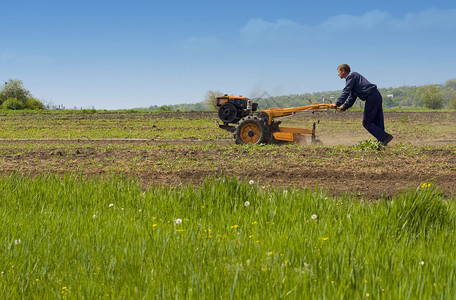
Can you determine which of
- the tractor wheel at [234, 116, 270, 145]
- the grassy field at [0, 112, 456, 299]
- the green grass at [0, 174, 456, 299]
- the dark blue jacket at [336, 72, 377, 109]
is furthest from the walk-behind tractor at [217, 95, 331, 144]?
the green grass at [0, 174, 456, 299]

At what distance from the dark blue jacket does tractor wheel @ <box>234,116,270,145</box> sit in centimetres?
242

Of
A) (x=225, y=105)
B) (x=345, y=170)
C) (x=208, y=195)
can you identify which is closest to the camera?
(x=208, y=195)

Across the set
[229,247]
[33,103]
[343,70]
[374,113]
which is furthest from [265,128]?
[33,103]

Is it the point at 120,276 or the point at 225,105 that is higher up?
the point at 225,105

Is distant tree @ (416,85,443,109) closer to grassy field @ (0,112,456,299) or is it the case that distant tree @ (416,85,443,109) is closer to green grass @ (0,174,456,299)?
grassy field @ (0,112,456,299)

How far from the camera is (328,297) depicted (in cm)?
272

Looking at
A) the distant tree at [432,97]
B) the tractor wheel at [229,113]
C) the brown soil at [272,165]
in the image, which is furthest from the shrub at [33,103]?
the distant tree at [432,97]

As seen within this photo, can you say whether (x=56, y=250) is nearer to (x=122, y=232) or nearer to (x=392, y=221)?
(x=122, y=232)

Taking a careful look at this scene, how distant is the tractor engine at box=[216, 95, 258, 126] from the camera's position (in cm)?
1434

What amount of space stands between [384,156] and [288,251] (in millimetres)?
7461

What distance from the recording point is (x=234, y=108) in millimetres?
14297

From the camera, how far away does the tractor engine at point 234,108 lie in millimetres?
14344

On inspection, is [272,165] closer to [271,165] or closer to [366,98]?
[271,165]

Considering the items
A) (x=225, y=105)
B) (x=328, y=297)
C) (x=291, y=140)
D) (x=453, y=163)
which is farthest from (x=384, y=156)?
(x=328, y=297)
